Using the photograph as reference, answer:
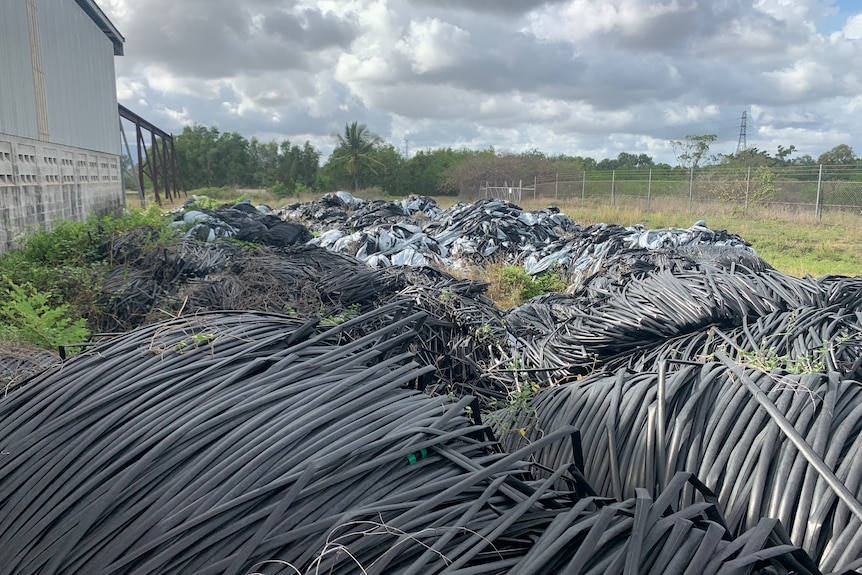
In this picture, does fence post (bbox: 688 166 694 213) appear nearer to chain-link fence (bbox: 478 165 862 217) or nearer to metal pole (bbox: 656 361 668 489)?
chain-link fence (bbox: 478 165 862 217)

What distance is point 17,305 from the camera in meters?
4.50

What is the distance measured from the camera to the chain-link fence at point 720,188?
18312mm

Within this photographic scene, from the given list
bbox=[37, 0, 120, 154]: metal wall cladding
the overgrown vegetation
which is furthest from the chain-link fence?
bbox=[37, 0, 120, 154]: metal wall cladding

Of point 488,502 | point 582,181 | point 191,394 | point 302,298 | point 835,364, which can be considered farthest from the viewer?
point 582,181

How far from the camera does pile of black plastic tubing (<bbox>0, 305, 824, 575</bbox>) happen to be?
1.15m

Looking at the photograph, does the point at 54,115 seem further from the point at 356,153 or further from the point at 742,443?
the point at 356,153

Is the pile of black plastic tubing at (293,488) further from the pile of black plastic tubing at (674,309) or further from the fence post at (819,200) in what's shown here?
the fence post at (819,200)

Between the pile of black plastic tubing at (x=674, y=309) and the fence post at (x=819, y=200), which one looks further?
the fence post at (x=819, y=200)

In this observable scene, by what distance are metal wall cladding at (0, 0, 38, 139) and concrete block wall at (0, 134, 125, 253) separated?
9.8 inches

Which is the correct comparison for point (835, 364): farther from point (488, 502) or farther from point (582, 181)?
point (582, 181)

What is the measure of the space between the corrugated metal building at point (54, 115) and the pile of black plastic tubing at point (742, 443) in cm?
936

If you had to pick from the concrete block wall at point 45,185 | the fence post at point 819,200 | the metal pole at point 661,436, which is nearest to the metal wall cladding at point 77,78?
the concrete block wall at point 45,185

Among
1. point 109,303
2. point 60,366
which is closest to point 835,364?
point 60,366

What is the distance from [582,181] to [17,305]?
26.9 metres
